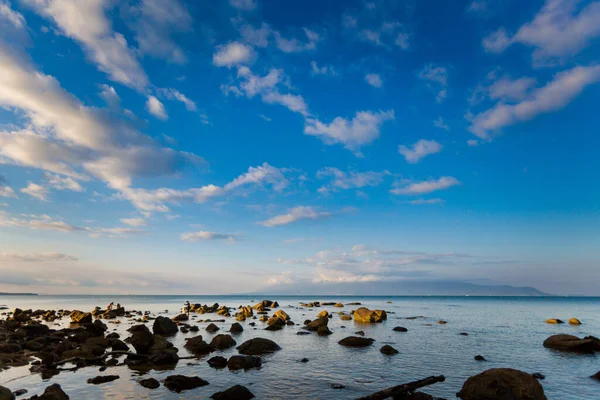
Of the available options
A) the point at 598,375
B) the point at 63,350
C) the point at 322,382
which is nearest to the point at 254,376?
the point at 322,382

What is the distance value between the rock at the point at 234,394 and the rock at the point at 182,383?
103 inches

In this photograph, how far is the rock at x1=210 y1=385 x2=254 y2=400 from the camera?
18.1 m

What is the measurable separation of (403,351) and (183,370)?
20856mm

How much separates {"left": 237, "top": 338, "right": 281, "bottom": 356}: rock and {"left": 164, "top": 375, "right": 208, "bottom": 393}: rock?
11.1 metres

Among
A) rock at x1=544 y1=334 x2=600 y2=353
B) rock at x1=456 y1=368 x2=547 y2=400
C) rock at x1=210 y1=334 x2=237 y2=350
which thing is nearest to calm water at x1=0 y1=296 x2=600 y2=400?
rock at x1=456 y1=368 x2=547 y2=400

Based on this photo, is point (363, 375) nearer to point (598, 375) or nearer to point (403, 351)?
point (403, 351)

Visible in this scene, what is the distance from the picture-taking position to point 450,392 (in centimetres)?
1984

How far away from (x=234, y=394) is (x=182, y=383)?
14.7 ft

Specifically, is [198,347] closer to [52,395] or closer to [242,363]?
[242,363]

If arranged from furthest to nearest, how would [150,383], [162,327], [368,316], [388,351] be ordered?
[368,316]
[162,327]
[388,351]
[150,383]

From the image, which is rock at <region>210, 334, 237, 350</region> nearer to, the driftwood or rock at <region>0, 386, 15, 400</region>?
rock at <region>0, 386, 15, 400</region>

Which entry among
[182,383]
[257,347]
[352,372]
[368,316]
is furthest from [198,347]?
[368,316]

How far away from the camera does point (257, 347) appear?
1282 inches

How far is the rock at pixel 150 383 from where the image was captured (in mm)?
20656
